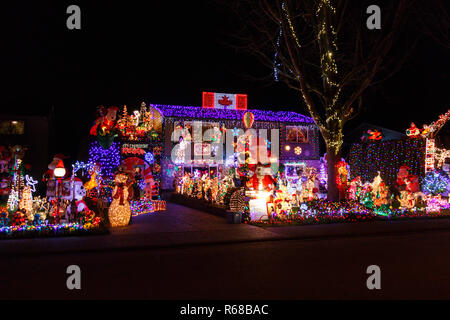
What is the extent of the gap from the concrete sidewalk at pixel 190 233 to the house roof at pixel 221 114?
14.7 meters

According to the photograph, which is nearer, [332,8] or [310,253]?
[310,253]

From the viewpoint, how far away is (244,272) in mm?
6875

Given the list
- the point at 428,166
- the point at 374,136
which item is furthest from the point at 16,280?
the point at 374,136

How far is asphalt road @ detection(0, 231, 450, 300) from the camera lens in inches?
222

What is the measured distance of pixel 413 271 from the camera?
686 cm

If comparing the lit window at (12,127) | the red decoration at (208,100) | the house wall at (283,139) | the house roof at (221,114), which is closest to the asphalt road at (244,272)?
the house wall at (283,139)

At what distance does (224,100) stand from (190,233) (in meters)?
20.3

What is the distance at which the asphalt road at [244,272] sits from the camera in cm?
563

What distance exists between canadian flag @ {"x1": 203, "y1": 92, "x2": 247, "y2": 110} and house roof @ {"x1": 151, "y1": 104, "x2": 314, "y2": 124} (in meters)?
0.52

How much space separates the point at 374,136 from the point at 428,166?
5.21m

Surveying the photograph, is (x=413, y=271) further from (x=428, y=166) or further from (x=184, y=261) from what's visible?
(x=428, y=166)

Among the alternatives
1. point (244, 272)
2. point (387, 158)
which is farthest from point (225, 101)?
point (244, 272)

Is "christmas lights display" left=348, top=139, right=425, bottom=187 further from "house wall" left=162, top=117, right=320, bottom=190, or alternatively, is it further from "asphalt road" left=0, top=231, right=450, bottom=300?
"house wall" left=162, top=117, right=320, bottom=190

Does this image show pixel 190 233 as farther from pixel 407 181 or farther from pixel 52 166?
pixel 407 181
